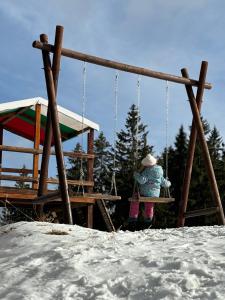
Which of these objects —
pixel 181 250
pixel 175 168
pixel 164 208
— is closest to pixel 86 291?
pixel 181 250

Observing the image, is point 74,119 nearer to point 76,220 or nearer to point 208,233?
point 208,233

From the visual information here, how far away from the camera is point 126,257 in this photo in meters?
4.54

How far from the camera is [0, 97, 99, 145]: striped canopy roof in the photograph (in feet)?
45.9

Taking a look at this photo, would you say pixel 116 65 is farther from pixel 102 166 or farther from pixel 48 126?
pixel 102 166

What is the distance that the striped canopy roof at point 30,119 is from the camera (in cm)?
1398

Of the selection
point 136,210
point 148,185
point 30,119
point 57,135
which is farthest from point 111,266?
point 30,119

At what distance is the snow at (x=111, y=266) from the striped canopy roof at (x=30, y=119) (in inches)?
289

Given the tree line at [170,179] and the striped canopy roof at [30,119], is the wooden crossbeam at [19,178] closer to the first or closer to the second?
the striped canopy roof at [30,119]

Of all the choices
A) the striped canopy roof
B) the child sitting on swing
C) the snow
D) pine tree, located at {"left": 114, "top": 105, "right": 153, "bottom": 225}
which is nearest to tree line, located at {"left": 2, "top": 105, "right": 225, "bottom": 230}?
pine tree, located at {"left": 114, "top": 105, "right": 153, "bottom": 225}

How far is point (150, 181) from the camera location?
1070 cm

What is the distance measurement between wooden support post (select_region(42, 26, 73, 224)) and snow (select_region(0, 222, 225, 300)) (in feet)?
4.85

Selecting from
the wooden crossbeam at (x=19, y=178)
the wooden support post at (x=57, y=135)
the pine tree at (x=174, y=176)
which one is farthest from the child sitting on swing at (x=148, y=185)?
the pine tree at (x=174, y=176)

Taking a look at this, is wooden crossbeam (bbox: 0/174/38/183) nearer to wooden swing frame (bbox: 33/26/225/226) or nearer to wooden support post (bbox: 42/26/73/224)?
wooden swing frame (bbox: 33/26/225/226)

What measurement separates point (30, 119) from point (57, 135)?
8.16 meters
